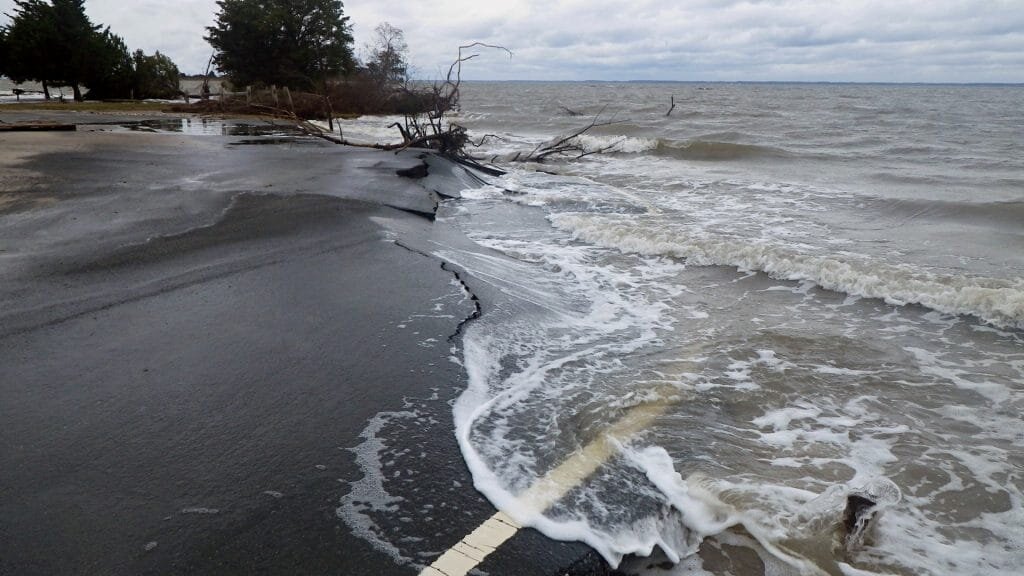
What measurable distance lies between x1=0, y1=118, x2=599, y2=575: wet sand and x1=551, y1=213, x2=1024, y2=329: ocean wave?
282 cm

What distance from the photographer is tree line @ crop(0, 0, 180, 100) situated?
31703 millimetres

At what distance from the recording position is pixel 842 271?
6.73 m

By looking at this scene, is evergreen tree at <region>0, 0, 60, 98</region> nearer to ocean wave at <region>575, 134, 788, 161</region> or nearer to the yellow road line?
ocean wave at <region>575, 134, 788, 161</region>

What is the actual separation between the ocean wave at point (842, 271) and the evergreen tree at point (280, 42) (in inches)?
1335

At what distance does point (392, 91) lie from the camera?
129ft

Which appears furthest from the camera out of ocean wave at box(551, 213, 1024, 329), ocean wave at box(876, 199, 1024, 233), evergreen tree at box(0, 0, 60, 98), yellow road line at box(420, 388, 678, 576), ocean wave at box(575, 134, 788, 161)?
evergreen tree at box(0, 0, 60, 98)

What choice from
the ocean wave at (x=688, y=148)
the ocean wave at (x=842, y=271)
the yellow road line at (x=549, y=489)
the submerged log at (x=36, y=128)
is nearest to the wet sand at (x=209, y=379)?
the yellow road line at (x=549, y=489)

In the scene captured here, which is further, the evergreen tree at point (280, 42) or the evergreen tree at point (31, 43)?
the evergreen tree at point (280, 42)

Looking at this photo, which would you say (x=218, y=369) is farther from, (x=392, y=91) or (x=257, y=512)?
(x=392, y=91)

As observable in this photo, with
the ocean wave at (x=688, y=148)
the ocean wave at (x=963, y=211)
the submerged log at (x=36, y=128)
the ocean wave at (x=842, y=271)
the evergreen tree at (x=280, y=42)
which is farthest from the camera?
the evergreen tree at (x=280, y=42)

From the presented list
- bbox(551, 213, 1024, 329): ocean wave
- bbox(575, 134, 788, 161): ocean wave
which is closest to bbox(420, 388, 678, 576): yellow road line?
bbox(551, 213, 1024, 329): ocean wave

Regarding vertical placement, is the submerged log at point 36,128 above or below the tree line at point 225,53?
below

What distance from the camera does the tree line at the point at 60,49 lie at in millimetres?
31703

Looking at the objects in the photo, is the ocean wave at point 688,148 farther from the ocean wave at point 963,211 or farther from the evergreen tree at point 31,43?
the evergreen tree at point 31,43
